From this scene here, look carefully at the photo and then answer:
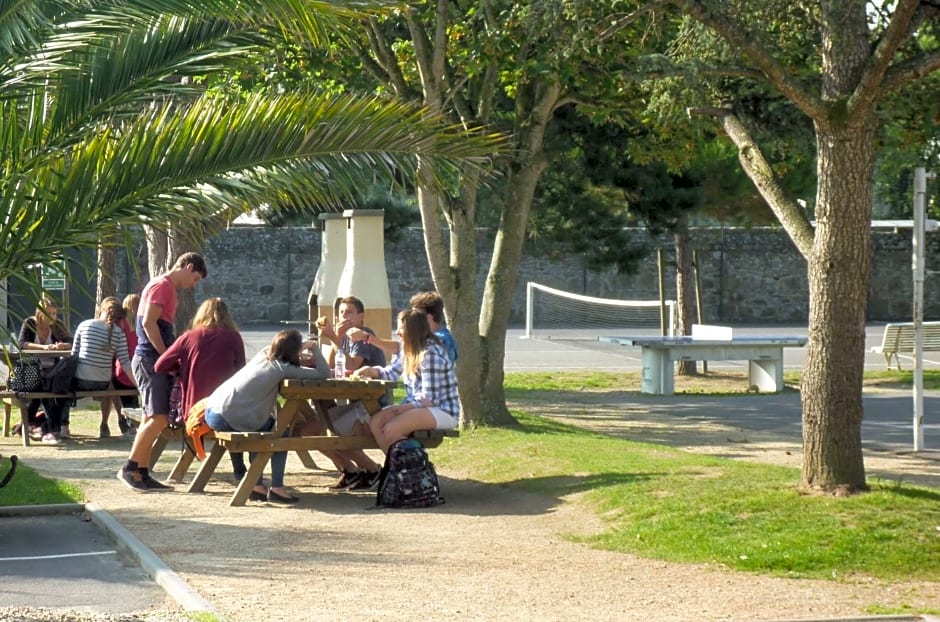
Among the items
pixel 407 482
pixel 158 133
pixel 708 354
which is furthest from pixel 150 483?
pixel 708 354

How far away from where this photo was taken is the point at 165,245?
1747 centimetres

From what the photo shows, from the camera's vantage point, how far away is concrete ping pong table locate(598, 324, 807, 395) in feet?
64.0

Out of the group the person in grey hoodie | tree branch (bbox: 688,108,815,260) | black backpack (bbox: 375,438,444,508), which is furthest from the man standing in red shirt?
tree branch (bbox: 688,108,815,260)

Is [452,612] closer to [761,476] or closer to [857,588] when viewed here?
[857,588]

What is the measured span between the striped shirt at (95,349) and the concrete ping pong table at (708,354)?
8498 mm

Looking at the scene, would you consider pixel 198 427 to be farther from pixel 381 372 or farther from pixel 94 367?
pixel 94 367

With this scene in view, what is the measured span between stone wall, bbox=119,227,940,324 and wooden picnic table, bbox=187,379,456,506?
2819 cm

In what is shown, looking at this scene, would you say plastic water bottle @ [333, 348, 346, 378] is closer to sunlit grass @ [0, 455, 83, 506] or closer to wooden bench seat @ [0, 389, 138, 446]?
sunlit grass @ [0, 455, 83, 506]

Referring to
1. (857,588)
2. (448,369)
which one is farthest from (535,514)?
(857,588)

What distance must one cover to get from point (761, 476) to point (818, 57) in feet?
12.5

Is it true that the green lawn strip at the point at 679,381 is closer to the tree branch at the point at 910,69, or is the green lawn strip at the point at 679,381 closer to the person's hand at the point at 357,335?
the person's hand at the point at 357,335

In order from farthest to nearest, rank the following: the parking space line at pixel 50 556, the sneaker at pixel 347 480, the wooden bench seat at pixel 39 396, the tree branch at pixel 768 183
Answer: the wooden bench seat at pixel 39 396, the sneaker at pixel 347 480, the tree branch at pixel 768 183, the parking space line at pixel 50 556

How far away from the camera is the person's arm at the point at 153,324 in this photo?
11219mm

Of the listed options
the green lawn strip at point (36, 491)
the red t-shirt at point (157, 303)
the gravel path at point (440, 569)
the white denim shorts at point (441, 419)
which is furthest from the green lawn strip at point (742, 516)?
the green lawn strip at point (36, 491)
